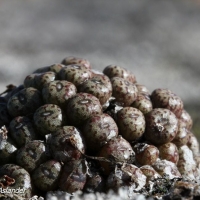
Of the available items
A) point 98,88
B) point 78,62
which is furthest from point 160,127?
point 78,62

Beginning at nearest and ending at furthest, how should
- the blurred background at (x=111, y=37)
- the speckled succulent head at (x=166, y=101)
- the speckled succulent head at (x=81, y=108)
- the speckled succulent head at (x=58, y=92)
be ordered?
1. the speckled succulent head at (x=81, y=108)
2. the speckled succulent head at (x=58, y=92)
3. the speckled succulent head at (x=166, y=101)
4. the blurred background at (x=111, y=37)

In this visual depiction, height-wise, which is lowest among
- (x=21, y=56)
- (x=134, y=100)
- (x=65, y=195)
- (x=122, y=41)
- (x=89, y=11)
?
(x=65, y=195)

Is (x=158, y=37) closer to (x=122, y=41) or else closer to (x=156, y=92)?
(x=122, y=41)

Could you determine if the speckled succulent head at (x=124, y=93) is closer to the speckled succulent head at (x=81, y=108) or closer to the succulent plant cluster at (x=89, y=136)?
the succulent plant cluster at (x=89, y=136)

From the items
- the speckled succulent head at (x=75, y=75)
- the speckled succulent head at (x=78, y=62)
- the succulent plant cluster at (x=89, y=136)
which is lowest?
the succulent plant cluster at (x=89, y=136)

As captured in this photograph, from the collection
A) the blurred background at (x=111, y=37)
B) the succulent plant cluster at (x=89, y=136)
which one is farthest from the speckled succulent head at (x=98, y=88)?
the blurred background at (x=111, y=37)

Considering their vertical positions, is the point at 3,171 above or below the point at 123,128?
below

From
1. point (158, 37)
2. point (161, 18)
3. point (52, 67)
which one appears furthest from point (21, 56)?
point (52, 67)
